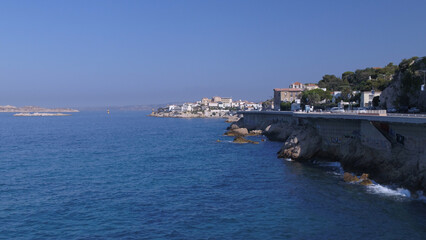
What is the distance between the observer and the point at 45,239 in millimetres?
19562

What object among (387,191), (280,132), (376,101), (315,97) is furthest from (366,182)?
(315,97)

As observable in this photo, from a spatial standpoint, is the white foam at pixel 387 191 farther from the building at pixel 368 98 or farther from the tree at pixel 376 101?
the building at pixel 368 98

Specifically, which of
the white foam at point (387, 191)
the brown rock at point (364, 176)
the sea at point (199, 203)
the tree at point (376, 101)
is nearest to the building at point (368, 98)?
the tree at point (376, 101)

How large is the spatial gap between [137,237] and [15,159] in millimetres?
36420

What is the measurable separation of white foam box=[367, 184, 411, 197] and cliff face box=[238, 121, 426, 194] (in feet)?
1.86

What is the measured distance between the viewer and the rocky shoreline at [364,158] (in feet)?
90.6

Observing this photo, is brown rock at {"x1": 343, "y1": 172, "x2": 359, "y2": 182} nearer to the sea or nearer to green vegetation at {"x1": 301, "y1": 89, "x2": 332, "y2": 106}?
the sea

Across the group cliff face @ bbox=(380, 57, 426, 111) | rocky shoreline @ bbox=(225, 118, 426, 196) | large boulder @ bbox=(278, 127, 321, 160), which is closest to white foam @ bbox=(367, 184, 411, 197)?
rocky shoreline @ bbox=(225, 118, 426, 196)

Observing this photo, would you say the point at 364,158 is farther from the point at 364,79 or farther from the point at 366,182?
the point at 364,79

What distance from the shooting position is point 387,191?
92.1ft

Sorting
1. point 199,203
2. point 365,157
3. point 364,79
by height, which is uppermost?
point 364,79

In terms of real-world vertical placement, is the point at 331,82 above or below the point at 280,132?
above

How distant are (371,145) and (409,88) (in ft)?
68.7

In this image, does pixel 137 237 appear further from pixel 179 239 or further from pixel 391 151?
pixel 391 151
